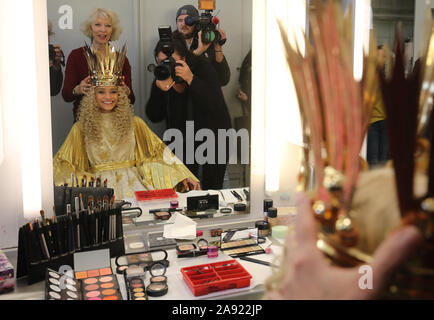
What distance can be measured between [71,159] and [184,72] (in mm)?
419

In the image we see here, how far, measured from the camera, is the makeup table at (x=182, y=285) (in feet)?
2.80

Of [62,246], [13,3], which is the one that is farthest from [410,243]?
[13,3]

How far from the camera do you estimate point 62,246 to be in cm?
93

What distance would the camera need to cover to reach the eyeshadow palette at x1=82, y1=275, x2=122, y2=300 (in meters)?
0.82

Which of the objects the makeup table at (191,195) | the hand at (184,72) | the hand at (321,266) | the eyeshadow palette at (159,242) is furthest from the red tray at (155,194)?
the hand at (321,266)

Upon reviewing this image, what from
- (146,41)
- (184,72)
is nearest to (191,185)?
(184,72)

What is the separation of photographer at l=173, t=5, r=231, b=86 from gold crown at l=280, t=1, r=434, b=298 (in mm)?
920

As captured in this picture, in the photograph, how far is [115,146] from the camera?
118 centimetres

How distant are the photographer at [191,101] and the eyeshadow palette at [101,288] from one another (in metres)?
0.45

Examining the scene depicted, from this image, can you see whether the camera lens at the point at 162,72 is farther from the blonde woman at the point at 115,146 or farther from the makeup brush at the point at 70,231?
the makeup brush at the point at 70,231
